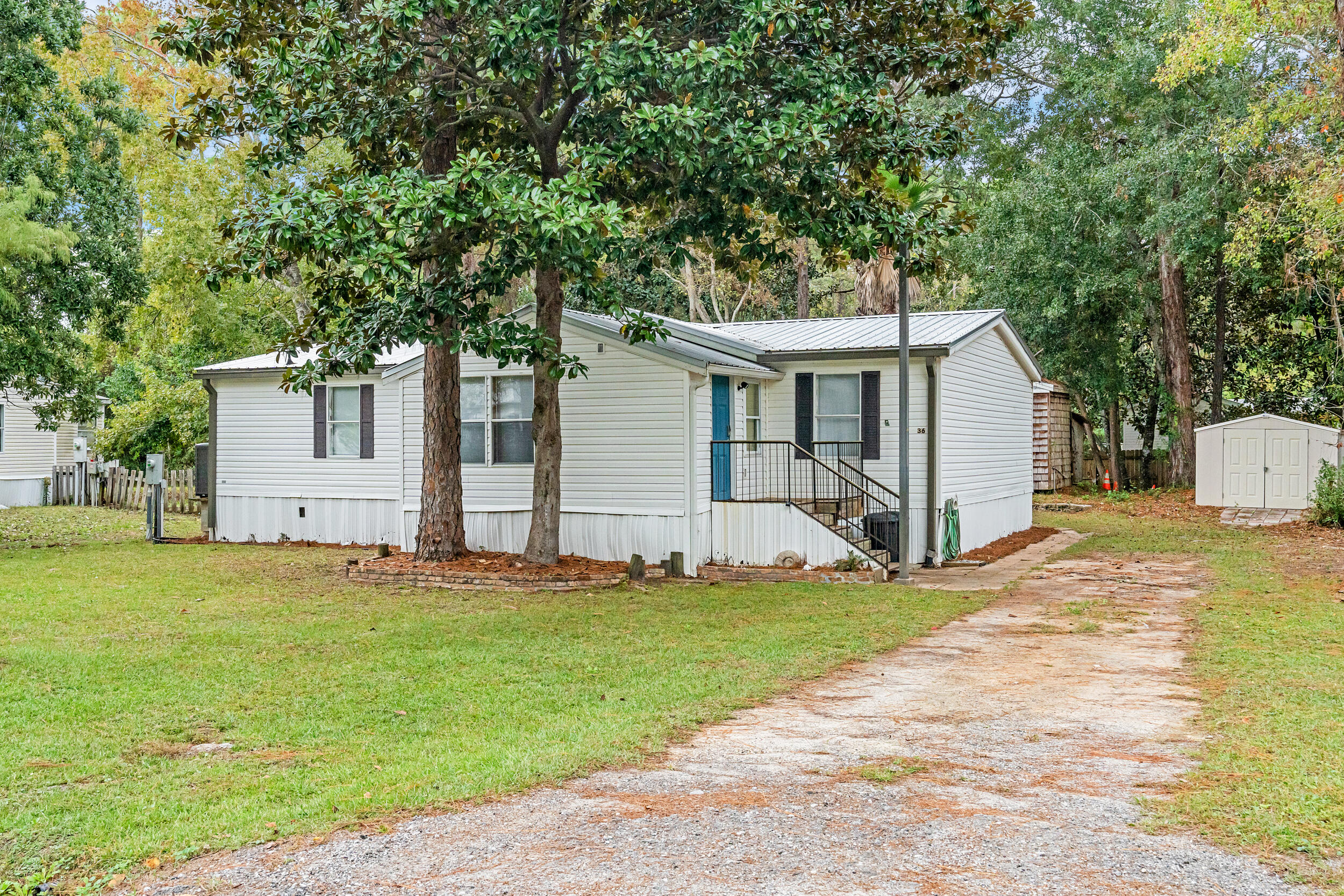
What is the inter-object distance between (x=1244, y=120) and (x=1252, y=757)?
1770 cm

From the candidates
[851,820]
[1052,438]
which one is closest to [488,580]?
[851,820]

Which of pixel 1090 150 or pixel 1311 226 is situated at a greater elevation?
pixel 1090 150

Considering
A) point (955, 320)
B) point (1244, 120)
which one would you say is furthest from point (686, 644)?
point (1244, 120)

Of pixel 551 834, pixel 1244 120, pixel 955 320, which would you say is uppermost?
pixel 1244 120

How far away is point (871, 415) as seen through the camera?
15711 mm

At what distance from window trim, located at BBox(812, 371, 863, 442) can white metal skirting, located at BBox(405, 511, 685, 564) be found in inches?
115

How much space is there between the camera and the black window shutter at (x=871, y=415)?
1568 centimetres

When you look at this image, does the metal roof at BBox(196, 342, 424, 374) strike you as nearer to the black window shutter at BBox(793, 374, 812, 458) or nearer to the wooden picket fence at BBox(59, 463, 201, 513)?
the wooden picket fence at BBox(59, 463, 201, 513)

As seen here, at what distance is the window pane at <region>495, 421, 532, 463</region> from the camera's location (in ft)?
51.9

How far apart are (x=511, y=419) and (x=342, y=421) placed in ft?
13.5

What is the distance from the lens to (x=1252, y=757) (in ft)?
19.1

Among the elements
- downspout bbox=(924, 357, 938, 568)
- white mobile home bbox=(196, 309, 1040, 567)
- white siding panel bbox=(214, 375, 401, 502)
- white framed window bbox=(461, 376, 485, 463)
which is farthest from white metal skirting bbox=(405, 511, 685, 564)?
downspout bbox=(924, 357, 938, 568)

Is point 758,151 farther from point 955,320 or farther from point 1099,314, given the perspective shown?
point 1099,314

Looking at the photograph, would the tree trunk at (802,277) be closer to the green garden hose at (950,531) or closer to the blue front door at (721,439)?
the green garden hose at (950,531)
